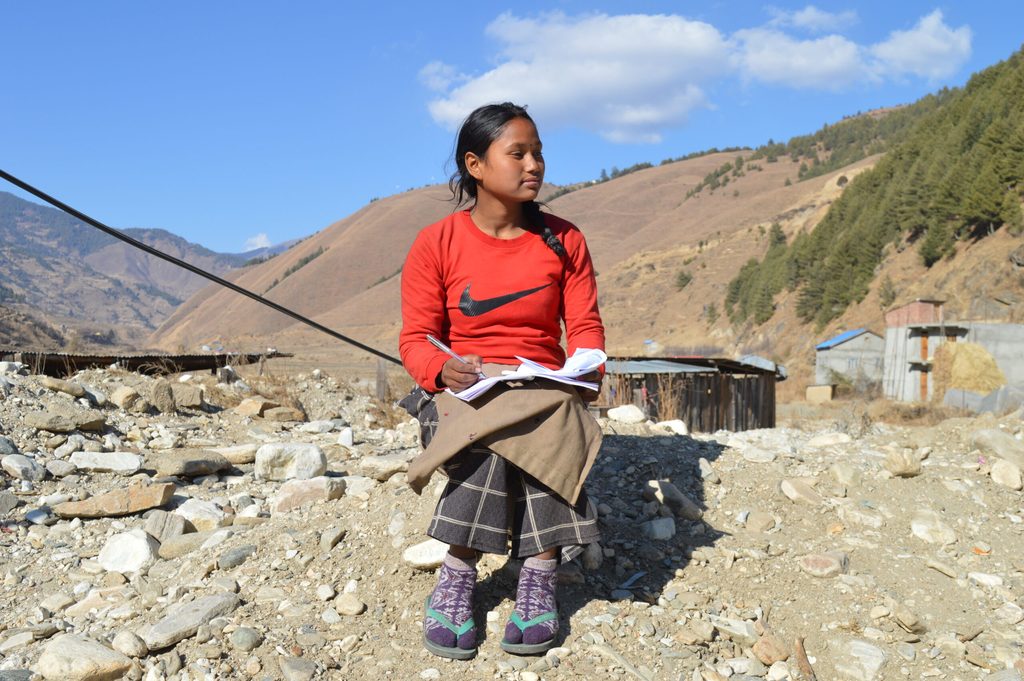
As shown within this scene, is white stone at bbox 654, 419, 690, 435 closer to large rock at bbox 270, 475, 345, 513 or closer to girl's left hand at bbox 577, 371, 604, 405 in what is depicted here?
large rock at bbox 270, 475, 345, 513

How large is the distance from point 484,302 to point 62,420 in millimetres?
4392

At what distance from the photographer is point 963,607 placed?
122 inches

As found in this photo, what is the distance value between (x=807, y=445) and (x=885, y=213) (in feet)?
123

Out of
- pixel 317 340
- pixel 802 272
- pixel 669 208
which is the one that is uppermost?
pixel 669 208

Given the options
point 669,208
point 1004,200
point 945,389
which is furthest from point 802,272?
point 669,208

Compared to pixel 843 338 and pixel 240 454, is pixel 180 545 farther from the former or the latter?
pixel 843 338

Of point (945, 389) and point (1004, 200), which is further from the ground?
point (1004, 200)

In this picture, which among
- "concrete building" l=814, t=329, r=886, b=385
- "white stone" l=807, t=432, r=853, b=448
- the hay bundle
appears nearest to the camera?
"white stone" l=807, t=432, r=853, b=448

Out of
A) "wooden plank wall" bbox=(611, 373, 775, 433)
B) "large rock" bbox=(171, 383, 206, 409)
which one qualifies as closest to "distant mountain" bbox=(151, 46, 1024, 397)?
"large rock" bbox=(171, 383, 206, 409)

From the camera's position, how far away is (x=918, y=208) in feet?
116

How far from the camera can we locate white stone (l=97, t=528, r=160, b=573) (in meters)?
3.42

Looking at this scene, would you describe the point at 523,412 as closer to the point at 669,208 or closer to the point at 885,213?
the point at 885,213

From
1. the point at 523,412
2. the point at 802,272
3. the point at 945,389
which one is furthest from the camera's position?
the point at 802,272

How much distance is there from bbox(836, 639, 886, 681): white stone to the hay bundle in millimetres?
22680
